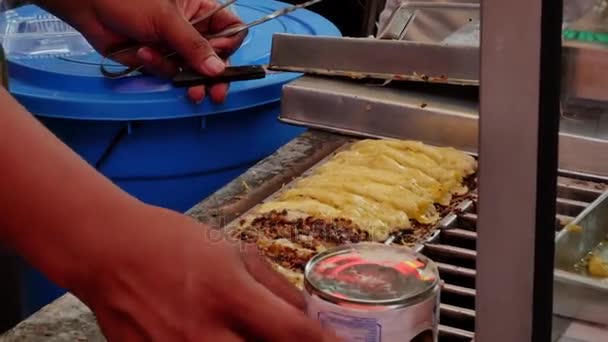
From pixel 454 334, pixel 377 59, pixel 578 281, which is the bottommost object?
pixel 454 334

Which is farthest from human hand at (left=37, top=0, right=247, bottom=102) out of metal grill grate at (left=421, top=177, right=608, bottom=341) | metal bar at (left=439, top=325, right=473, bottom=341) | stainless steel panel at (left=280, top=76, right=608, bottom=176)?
metal bar at (left=439, top=325, right=473, bottom=341)

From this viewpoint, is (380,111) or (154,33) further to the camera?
(154,33)

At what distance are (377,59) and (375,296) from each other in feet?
2.66

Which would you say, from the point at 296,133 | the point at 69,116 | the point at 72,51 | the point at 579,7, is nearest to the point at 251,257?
the point at 579,7

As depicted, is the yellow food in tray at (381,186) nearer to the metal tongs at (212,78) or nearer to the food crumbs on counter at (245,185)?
the food crumbs on counter at (245,185)

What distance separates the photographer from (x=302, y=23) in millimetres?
2049

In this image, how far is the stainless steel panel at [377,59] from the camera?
1.53 meters

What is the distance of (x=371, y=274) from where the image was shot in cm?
85

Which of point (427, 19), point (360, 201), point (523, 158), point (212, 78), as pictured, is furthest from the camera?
point (427, 19)

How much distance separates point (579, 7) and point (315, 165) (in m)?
0.78

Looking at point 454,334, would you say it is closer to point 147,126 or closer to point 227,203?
point 227,203

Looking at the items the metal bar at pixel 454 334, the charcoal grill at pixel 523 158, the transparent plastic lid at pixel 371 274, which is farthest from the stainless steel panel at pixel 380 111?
the transparent plastic lid at pixel 371 274

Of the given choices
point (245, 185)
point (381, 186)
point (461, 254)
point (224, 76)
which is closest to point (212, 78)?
point (224, 76)

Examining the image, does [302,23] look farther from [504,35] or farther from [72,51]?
[504,35]
